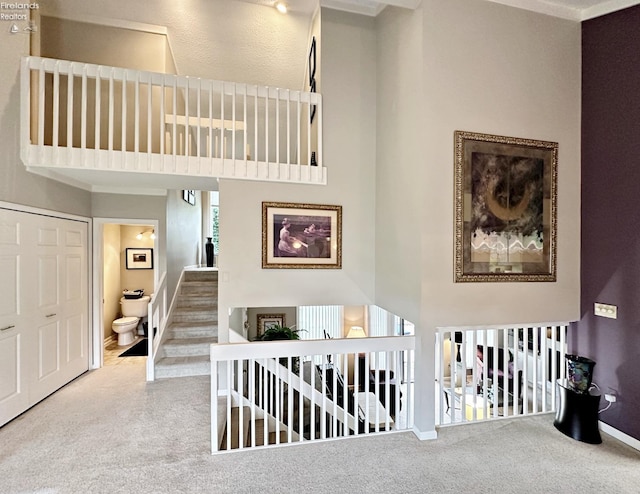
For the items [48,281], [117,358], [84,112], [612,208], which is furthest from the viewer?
[117,358]

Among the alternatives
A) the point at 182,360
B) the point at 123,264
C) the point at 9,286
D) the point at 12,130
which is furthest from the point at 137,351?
the point at 12,130

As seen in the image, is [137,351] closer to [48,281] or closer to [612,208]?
[48,281]

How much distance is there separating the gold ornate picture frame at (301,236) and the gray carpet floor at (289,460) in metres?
1.79

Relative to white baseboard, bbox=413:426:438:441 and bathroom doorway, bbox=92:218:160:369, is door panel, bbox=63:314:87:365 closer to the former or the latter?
bathroom doorway, bbox=92:218:160:369

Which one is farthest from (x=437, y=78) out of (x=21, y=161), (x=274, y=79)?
(x=21, y=161)

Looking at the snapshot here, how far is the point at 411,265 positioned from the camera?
2996 mm

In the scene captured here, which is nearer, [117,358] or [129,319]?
[117,358]

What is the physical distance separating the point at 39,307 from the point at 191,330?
185cm

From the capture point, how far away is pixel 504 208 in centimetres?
305

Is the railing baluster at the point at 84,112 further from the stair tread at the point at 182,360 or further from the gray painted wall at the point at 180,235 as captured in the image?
the stair tread at the point at 182,360

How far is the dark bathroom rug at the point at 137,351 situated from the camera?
5129mm

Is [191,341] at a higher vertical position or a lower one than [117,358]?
higher

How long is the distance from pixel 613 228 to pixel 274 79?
181 inches

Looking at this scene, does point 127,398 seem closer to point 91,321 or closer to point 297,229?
point 91,321
